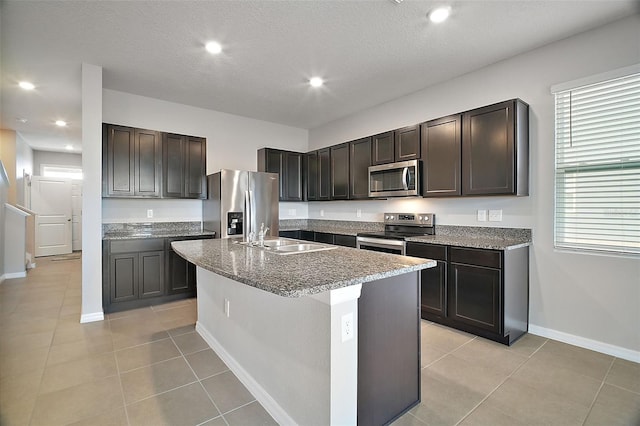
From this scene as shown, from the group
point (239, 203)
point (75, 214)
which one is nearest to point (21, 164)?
point (75, 214)

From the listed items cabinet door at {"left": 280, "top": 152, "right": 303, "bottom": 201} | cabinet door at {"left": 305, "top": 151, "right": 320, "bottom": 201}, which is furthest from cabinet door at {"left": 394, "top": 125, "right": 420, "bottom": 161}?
cabinet door at {"left": 280, "top": 152, "right": 303, "bottom": 201}

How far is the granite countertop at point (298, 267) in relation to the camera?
1.25 metres

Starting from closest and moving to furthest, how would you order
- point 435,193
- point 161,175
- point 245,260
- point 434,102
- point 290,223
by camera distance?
point 245,260, point 435,193, point 434,102, point 161,175, point 290,223

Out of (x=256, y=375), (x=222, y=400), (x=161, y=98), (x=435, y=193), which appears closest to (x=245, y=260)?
(x=256, y=375)

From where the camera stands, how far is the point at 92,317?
10.8 feet

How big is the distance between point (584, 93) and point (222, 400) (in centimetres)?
385

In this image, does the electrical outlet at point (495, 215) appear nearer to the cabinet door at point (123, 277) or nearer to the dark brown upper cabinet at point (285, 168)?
the dark brown upper cabinet at point (285, 168)

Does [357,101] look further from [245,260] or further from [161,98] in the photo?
[245,260]

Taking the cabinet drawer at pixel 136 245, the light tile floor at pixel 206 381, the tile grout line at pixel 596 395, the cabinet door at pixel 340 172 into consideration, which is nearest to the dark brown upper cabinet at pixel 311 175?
the cabinet door at pixel 340 172

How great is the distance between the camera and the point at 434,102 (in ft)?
12.6

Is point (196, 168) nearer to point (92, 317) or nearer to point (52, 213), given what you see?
point (92, 317)

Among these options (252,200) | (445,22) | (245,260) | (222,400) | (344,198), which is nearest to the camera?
(245,260)

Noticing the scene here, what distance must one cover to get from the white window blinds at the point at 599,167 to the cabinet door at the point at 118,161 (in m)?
4.79

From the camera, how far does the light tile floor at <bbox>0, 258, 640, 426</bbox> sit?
1.79m
